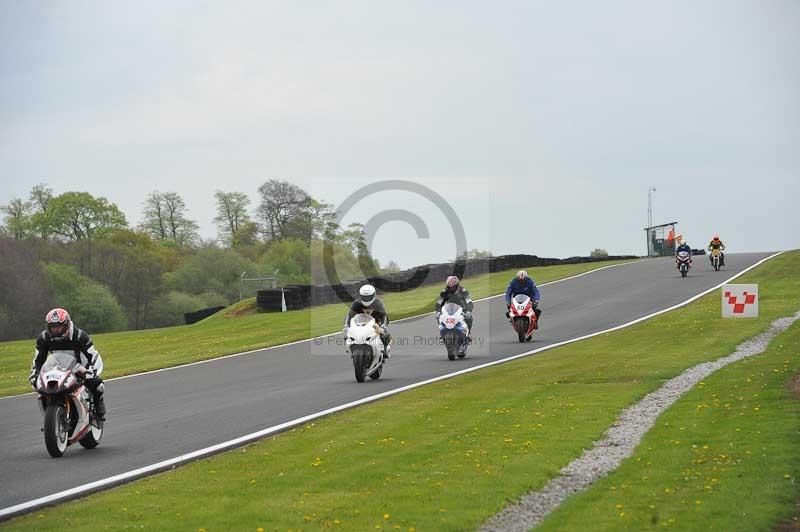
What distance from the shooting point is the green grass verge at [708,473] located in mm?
8438

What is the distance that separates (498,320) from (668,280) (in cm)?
1371

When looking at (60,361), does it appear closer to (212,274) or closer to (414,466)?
(414,466)

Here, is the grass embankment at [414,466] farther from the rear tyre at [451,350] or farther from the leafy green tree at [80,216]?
the leafy green tree at [80,216]

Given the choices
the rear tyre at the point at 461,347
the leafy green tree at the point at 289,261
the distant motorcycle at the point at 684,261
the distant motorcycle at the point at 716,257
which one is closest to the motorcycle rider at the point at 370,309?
the rear tyre at the point at 461,347

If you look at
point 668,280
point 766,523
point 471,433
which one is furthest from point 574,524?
point 668,280

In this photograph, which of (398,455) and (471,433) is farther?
(471,433)

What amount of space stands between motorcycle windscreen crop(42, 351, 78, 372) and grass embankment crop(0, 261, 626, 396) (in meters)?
10.3

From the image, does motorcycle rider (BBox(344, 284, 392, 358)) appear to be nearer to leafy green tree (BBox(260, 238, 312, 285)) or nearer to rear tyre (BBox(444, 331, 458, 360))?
rear tyre (BBox(444, 331, 458, 360))

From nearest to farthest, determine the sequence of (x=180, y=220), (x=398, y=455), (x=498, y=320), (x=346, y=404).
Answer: (x=398, y=455) < (x=346, y=404) < (x=498, y=320) < (x=180, y=220)

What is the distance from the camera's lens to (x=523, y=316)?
26984 mm

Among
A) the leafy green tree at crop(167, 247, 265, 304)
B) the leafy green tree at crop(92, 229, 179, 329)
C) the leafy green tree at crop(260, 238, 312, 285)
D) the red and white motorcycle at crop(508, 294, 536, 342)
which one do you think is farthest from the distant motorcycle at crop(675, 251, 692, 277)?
the leafy green tree at crop(92, 229, 179, 329)

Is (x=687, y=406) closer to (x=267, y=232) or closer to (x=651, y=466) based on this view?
(x=651, y=466)

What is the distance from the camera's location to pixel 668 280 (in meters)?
44.8

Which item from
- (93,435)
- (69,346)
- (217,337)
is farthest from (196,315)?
(93,435)
